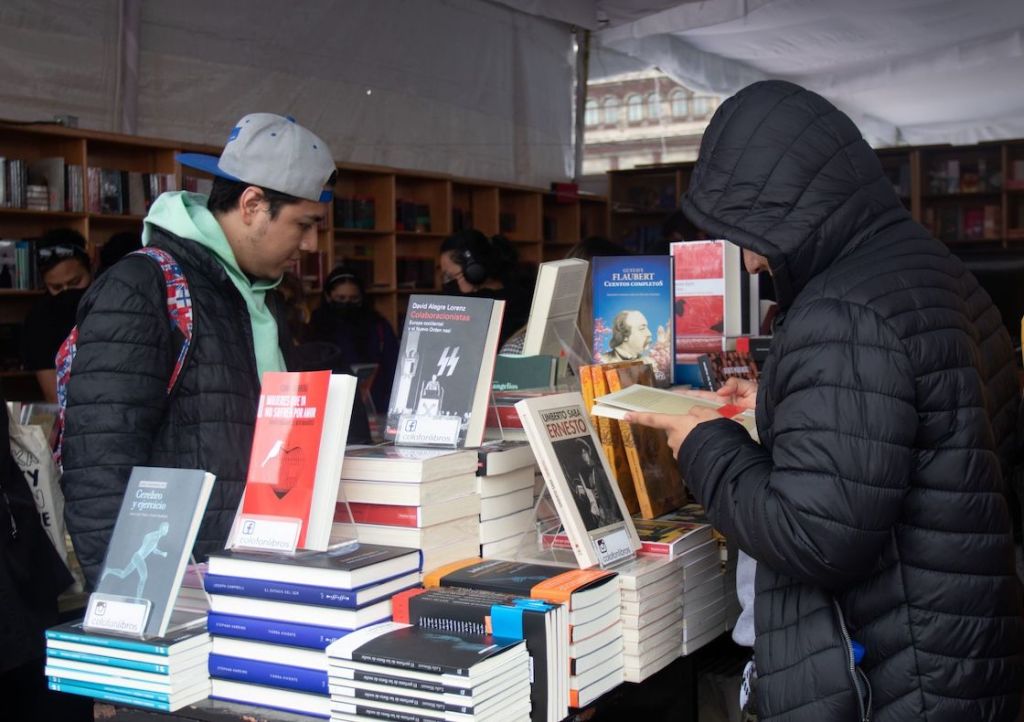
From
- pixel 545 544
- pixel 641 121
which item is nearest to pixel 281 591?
pixel 545 544

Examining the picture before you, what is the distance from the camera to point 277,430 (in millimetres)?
1745

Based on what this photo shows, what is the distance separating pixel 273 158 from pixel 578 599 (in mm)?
1025

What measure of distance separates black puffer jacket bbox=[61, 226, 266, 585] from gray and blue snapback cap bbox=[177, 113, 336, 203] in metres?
0.18

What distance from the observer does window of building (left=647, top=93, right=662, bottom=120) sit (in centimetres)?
922

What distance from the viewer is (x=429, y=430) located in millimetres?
1963

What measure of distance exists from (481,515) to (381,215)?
6.21 metres

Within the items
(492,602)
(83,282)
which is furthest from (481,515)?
(83,282)

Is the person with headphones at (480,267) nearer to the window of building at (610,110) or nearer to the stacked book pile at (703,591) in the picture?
the stacked book pile at (703,591)

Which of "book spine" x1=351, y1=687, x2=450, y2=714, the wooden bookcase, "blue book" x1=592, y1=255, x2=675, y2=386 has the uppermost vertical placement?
the wooden bookcase

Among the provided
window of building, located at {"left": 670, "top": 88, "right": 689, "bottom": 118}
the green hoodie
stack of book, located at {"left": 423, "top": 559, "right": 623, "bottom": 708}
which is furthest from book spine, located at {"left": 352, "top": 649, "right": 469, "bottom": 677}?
window of building, located at {"left": 670, "top": 88, "right": 689, "bottom": 118}

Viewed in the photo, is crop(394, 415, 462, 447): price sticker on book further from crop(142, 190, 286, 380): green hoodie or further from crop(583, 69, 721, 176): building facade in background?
crop(583, 69, 721, 176): building facade in background

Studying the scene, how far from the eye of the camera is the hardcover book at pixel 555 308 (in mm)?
2285

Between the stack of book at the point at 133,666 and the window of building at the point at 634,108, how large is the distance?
→ 8171mm

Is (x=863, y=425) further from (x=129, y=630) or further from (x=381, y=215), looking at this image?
(x=381, y=215)
